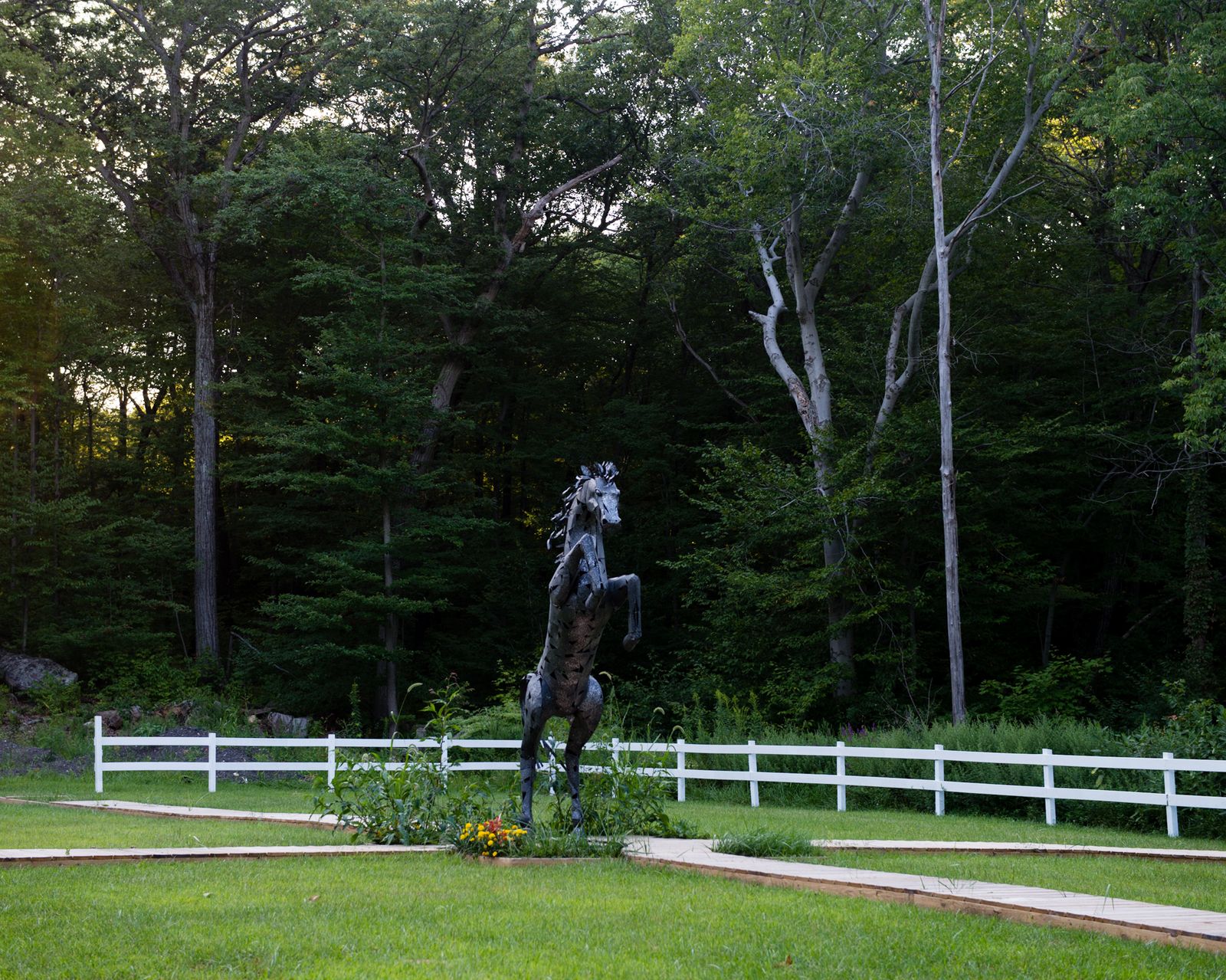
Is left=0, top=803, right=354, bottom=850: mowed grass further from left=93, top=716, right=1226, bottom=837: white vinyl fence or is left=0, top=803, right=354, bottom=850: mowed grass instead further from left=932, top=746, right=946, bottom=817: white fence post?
left=932, top=746, right=946, bottom=817: white fence post

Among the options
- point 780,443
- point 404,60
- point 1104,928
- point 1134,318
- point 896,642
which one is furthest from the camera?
point 780,443

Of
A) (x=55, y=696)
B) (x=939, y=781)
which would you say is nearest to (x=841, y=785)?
(x=939, y=781)

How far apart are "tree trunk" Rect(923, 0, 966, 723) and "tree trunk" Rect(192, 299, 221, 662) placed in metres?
18.7

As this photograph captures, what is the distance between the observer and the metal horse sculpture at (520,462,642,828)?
401 inches

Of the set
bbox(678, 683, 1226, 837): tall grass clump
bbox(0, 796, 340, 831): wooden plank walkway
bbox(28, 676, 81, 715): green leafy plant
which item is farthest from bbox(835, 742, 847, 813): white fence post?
bbox(28, 676, 81, 715): green leafy plant

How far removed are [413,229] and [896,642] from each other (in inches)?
645

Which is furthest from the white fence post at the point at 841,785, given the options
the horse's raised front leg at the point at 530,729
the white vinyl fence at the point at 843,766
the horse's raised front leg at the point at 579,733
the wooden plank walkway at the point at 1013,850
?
the horse's raised front leg at the point at 530,729

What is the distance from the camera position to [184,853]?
997 centimetres

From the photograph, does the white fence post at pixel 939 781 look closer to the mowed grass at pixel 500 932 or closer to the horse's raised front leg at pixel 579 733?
the horse's raised front leg at pixel 579 733

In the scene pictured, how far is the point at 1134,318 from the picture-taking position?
95.8 feet

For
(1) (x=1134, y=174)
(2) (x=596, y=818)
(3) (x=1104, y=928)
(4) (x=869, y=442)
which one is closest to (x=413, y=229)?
(4) (x=869, y=442)

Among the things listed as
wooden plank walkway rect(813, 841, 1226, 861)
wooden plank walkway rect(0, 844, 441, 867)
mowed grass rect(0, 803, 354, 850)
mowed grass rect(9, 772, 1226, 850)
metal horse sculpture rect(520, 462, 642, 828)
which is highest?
metal horse sculpture rect(520, 462, 642, 828)

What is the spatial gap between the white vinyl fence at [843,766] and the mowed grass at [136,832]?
0.92m

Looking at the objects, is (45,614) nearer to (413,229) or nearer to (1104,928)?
(413,229)
